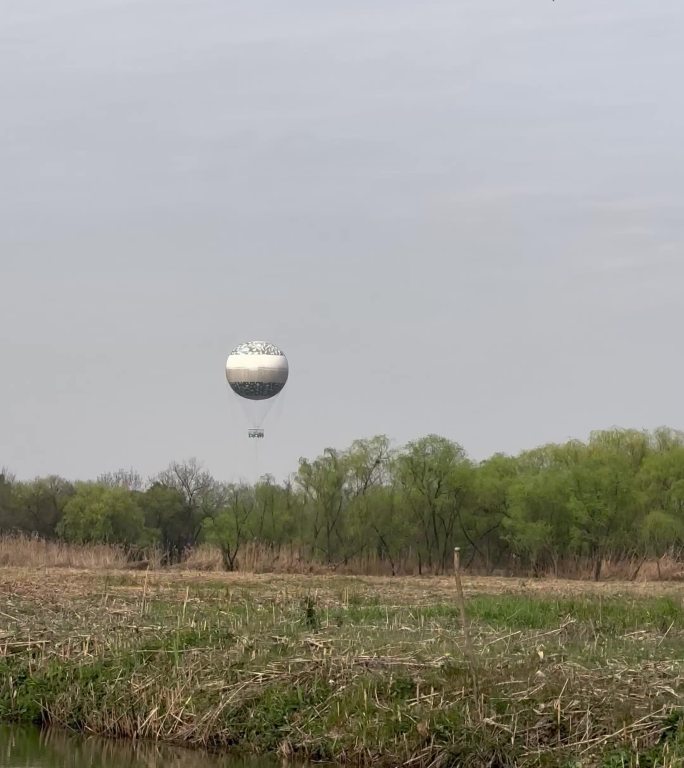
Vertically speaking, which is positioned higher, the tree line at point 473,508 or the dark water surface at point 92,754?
the tree line at point 473,508

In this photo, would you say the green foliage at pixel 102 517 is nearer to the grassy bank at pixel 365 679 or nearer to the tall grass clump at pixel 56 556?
the tall grass clump at pixel 56 556

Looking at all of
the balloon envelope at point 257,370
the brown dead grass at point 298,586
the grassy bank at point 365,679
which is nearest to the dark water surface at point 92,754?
the grassy bank at point 365,679

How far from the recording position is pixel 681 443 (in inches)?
2566

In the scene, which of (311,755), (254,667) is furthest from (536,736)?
(254,667)

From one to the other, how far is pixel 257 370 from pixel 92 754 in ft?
223

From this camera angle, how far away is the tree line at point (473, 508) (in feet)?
176

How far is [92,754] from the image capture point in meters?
19.1

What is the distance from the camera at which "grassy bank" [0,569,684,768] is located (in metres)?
16.2

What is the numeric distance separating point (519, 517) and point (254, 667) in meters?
36.1

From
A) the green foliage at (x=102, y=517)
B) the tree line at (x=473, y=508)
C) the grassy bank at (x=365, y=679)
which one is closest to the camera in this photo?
the grassy bank at (x=365, y=679)

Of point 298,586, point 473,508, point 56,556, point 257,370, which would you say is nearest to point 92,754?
point 298,586

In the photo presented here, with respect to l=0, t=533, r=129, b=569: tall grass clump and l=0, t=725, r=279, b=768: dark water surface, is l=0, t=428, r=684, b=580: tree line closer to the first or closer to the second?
Answer: l=0, t=533, r=129, b=569: tall grass clump

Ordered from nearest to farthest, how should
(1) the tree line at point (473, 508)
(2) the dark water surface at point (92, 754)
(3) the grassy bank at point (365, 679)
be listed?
(3) the grassy bank at point (365, 679), (2) the dark water surface at point (92, 754), (1) the tree line at point (473, 508)

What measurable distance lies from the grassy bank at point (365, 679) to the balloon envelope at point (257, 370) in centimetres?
6003
